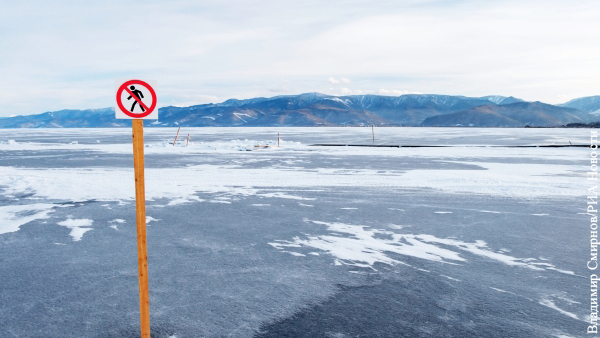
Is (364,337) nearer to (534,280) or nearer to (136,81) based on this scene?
(534,280)

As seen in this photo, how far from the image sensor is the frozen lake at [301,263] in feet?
13.3

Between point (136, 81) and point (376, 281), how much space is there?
11.3 ft

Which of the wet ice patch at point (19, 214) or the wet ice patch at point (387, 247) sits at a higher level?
the wet ice patch at point (19, 214)

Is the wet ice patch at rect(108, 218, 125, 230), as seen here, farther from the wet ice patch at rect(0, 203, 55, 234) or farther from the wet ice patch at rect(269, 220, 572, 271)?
the wet ice patch at rect(269, 220, 572, 271)

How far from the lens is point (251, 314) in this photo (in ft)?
13.8

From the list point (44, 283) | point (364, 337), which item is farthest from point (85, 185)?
point (364, 337)

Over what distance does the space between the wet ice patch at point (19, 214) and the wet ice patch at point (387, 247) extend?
496 cm

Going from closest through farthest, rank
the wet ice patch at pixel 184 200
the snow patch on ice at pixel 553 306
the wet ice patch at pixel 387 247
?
the snow patch on ice at pixel 553 306 < the wet ice patch at pixel 387 247 < the wet ice patch at pixel 184 200

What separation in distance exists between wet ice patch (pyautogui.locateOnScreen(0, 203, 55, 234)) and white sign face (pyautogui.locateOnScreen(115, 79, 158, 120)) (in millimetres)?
5526

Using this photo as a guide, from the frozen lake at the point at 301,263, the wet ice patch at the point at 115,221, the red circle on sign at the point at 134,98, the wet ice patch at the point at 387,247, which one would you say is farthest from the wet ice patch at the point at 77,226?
the red circle on sign at the point at 134,98

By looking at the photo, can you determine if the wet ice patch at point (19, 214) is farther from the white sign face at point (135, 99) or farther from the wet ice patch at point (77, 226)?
the white sign face at point (135, 99)

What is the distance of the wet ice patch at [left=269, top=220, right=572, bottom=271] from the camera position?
5848 millimetres

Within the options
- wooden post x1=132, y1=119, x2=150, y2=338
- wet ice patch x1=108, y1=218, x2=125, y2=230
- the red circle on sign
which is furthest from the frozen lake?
the red circle on sign

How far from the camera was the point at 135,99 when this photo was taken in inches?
141
